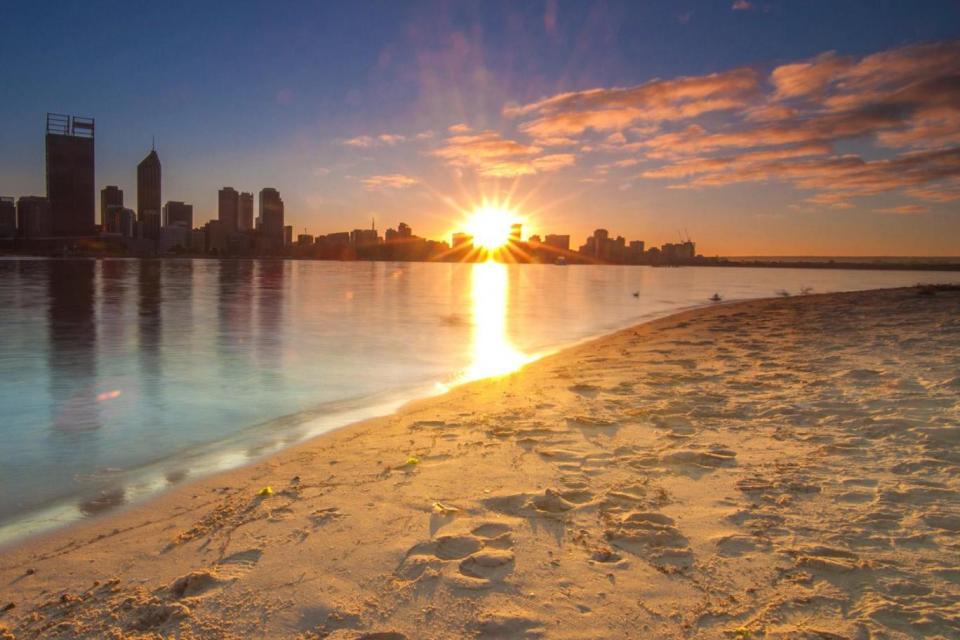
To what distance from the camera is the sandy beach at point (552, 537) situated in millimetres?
3197

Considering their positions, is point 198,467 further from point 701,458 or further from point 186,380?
point 186,380

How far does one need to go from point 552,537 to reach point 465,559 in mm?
713

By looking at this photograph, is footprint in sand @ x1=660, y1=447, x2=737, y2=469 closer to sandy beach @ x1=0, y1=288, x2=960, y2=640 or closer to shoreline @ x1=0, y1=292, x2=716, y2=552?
sandy beach @ x1=0, y1=288, x2=960, y2=640

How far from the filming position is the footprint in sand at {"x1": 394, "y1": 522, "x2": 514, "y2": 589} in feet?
11.9

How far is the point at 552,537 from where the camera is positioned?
4129 millimetres

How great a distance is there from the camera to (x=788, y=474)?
516 cm

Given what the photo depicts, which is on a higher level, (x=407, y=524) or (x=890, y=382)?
(x=890, y=382)

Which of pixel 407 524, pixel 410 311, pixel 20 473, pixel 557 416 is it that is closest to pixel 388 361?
pixel 557 416

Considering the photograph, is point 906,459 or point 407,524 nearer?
point 407,524

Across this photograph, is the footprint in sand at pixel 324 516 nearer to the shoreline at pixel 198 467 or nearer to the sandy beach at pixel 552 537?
the sandy beach at pixel 552 537

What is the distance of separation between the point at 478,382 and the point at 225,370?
5873 millimetres

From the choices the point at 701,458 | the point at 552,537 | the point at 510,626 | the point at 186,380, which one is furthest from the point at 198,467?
the point at 186,380

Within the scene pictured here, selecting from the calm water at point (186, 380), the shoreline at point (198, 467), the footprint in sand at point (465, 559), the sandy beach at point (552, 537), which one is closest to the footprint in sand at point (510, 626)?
the sandy beach at point (552, 537)

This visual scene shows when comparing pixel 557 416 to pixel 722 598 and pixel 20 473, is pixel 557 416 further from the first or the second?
pixel 20 473
